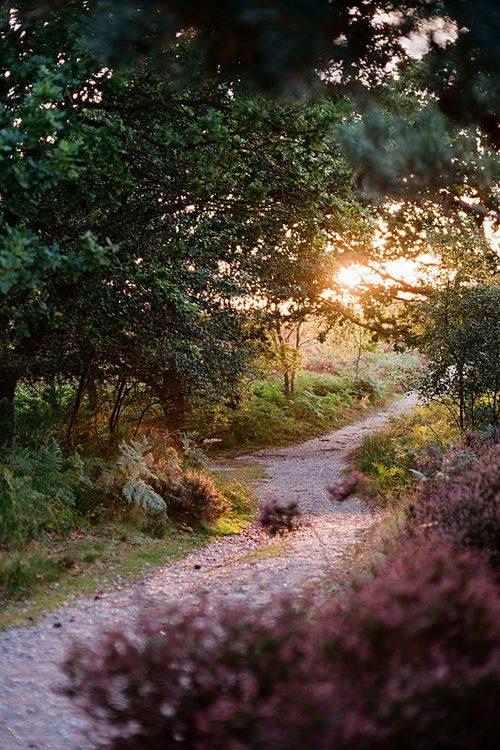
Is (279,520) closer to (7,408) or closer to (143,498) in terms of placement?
(143,498)

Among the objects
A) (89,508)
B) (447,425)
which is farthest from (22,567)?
(447,425)

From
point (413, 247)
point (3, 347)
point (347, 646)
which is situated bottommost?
point (347, 646)

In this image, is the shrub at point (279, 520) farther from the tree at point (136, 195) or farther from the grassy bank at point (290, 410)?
the grassy bank at point (290, 410)

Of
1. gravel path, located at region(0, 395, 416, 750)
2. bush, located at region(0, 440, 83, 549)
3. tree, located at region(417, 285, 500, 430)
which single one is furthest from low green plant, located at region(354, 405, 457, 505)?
bush, located at region(0, 440, 83, 549)

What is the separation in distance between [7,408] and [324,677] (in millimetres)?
9533

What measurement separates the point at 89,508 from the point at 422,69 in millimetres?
6840

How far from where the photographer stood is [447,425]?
669 inches

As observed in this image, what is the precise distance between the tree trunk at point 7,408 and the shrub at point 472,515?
6.85 m

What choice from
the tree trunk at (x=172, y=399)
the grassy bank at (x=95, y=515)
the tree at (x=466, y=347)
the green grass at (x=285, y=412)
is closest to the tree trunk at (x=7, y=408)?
the grassy bank at (x=95, y=515)

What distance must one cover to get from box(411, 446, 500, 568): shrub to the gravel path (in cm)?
176

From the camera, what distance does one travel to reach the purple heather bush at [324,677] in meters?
2.60

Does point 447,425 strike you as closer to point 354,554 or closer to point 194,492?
point 194,492

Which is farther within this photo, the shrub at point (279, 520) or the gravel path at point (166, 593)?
the shrub at point (279, 520)

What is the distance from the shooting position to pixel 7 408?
11430mm
